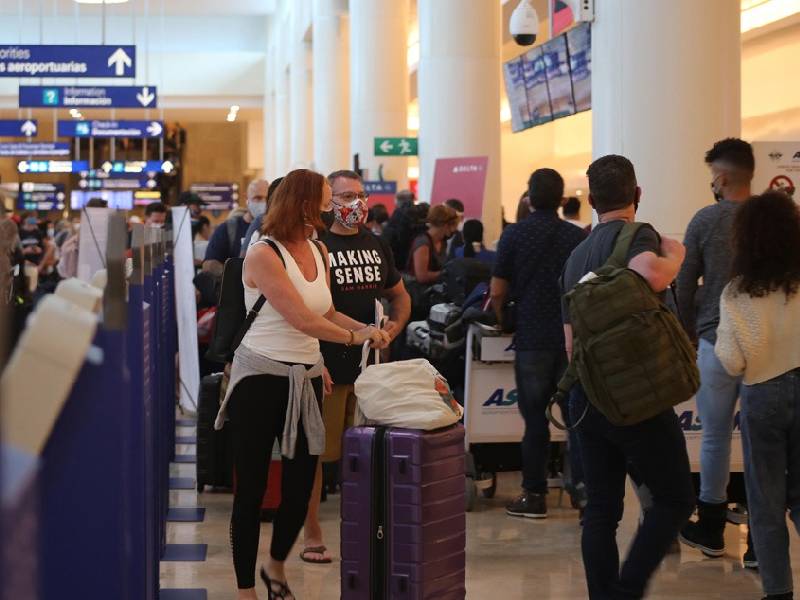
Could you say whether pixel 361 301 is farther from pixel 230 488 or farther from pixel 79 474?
pixel 79 474

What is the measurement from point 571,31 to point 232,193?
116 ft

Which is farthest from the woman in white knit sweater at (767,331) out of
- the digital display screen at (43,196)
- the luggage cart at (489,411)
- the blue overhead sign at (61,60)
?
the digital display screen at (43,196)

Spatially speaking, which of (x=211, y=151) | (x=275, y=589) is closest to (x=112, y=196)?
(x=211, y=151)

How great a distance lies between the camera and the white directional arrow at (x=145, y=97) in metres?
26.0

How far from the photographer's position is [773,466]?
4.21 meters

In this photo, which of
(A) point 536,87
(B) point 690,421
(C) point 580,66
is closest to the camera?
(B) point 690,421

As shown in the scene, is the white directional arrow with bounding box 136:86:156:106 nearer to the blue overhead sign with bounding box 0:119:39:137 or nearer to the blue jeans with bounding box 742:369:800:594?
the blue overhead sign with bounding box 0:119:39:137

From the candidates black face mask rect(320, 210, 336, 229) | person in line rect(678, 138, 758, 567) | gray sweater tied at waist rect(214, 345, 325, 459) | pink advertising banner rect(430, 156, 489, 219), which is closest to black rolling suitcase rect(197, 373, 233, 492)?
black face mask rect(320, 210, 336, 229)

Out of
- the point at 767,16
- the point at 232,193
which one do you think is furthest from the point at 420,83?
the point at 232,193

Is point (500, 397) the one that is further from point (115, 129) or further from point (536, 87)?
point (115, 129)

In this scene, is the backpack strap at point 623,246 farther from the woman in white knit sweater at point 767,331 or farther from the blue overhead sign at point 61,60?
the blue overhead sign at point 61,60

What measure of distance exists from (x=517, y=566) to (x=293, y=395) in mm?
1627

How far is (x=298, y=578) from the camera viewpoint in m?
5.14

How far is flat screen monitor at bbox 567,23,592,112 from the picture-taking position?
12539 millimetres
